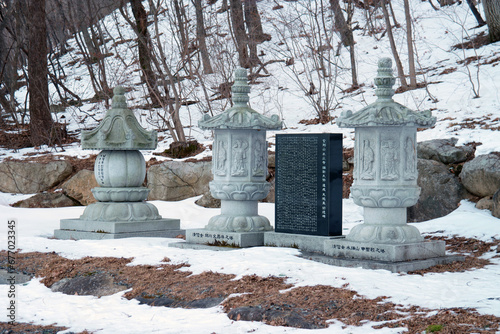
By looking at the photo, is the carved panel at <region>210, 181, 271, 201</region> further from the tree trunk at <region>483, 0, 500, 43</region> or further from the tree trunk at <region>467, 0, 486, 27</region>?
the tree trunk at <region>467, 0, 486, 27</region>

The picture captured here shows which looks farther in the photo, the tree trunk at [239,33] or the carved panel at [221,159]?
the tree trunk at [239,33]

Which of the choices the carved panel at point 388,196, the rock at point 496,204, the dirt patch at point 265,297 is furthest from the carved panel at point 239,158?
the rock at point 496,204

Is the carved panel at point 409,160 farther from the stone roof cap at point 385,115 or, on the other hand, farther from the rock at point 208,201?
the rock at point 208,201

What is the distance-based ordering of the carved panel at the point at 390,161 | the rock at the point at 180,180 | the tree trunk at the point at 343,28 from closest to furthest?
the carved panel at the point at 390,161 → the rock at the point at 180,180 → the tree trunk at the point at 343,28

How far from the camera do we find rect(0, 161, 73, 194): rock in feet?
51.6

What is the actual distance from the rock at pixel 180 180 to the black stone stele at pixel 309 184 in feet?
19.6

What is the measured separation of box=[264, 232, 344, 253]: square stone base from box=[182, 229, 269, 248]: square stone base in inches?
6.0

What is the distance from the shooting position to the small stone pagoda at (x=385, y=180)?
731cm

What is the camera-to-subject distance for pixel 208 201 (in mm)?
13523

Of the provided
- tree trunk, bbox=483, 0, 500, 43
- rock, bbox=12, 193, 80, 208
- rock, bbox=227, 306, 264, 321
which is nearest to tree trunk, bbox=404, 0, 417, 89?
tree trunk, bbox=483, 0, 500, 43

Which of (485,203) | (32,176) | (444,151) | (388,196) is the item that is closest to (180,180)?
(32,176)

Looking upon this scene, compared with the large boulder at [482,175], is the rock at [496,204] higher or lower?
lower

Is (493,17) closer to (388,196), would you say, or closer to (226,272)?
(388,196)

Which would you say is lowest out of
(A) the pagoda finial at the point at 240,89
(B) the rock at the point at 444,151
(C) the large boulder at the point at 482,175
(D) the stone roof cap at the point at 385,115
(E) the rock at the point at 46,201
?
(E) the rock at the point at 46,201
